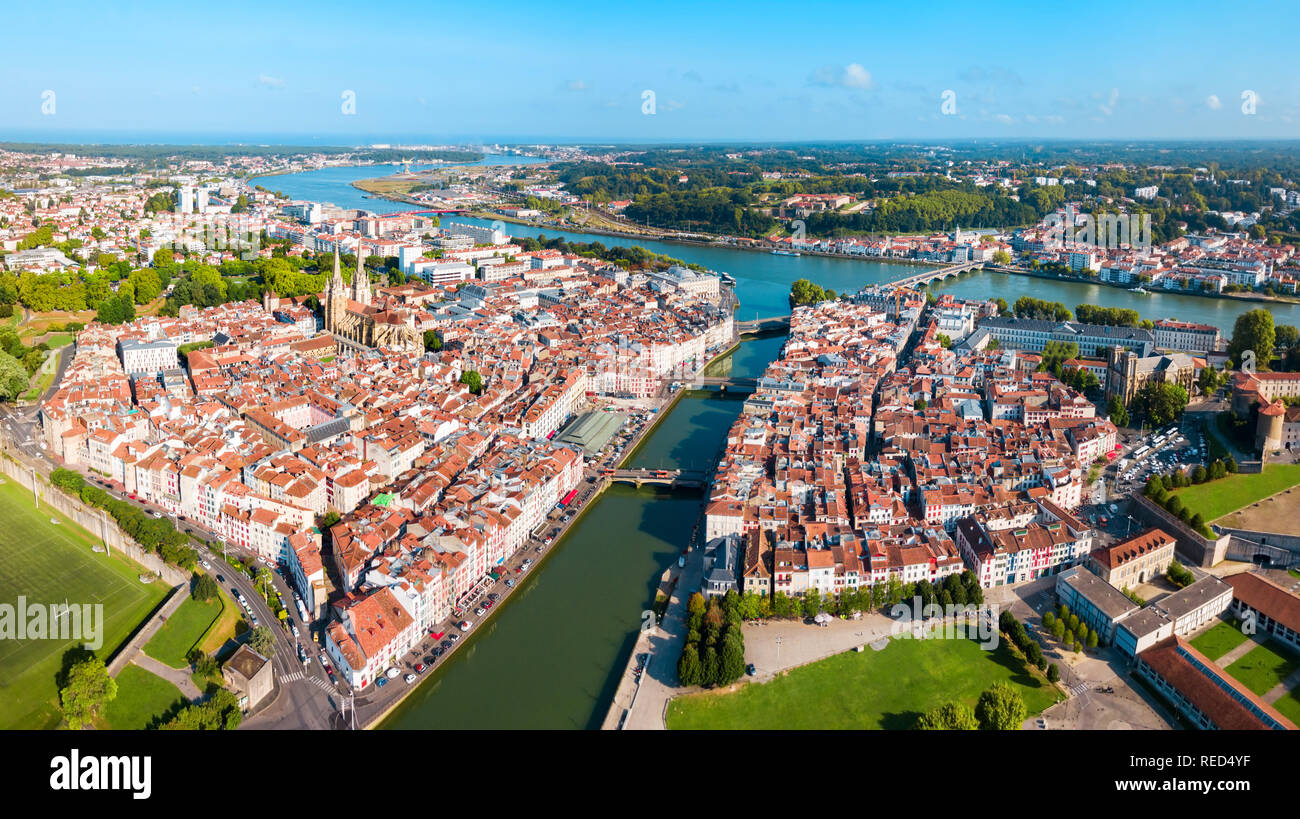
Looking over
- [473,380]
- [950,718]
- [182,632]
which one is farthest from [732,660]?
[473,380]

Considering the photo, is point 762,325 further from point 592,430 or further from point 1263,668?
point 1263,668

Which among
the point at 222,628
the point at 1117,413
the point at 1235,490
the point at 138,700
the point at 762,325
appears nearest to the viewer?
the point at 138,700

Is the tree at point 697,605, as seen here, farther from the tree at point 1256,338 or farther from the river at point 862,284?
the river at point 862,284

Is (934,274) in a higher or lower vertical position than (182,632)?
higher

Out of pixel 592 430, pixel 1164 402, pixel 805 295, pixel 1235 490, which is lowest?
pixel 1235 490

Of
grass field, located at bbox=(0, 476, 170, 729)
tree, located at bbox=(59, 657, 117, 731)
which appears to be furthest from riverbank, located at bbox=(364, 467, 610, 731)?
grass field, located at bbox=(0, 476, 170, 729)

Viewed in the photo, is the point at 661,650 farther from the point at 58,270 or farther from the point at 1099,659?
the point at 58,270

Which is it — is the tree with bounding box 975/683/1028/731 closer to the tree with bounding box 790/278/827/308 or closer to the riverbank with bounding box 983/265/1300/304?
the tree with bounding box 790/278/827/308

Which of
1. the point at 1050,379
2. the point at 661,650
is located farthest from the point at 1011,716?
the point at 1050,379
